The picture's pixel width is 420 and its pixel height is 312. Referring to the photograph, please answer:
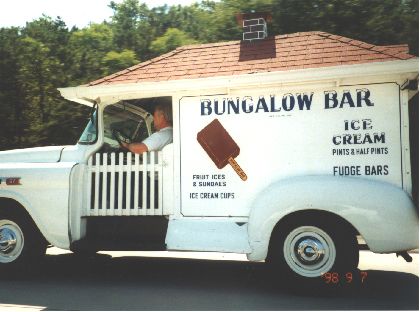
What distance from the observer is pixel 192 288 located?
486 centimetres

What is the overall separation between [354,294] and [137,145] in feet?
9.77

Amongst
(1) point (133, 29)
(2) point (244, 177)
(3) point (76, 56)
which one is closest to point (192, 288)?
(2) point (244, 177)

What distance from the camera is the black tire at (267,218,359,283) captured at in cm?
433

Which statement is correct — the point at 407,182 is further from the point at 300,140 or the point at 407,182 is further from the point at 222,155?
the point at 222,155

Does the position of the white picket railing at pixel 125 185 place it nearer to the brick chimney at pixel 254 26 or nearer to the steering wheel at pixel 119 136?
the steering wheel at pixel 119 136

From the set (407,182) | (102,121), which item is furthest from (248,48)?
(407,182)

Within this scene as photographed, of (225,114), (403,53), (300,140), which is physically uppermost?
(403,53)

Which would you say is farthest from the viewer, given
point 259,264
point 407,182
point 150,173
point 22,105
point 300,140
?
point 22,105

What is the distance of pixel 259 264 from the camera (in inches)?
244

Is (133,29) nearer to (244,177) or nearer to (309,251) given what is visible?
(244,177)

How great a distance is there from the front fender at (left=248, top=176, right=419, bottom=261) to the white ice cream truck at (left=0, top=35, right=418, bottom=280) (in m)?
0.01

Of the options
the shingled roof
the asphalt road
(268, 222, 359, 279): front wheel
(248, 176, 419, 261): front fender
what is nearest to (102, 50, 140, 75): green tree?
the shingled roof

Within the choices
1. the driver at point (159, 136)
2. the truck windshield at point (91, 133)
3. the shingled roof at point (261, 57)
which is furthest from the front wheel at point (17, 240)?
the shingled roof at point (261, 57)

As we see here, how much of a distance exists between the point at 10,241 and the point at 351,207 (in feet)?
13.2
